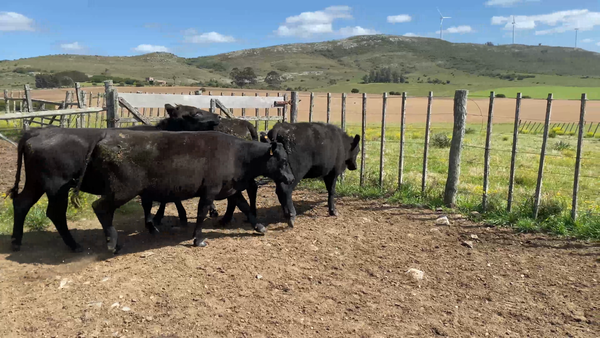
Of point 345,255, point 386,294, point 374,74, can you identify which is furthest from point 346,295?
point 374,74

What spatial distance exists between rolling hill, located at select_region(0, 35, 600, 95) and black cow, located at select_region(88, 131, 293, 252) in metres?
85.7

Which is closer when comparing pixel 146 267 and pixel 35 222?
pixel 146 267

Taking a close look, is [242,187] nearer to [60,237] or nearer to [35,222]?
[60,237]

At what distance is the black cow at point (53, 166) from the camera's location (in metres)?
5.69

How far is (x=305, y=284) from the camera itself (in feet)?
16.7

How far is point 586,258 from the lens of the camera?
6.00m

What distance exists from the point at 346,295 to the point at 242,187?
2716 millimetres

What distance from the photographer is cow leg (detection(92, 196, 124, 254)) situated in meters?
5.83

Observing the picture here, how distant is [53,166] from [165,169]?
4.58ft

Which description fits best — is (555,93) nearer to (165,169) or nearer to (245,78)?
(245,78)

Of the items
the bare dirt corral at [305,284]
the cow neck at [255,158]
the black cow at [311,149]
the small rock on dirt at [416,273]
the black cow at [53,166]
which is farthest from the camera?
the black cow at [311,149]

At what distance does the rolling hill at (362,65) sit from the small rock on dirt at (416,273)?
86.5 meters

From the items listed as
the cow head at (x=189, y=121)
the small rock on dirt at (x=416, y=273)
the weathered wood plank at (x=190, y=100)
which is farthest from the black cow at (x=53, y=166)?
the small rock on dirt at (x=416, y=273)

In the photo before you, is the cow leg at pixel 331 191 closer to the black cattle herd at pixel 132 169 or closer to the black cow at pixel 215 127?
the black cattle herd at pixel 132 169
